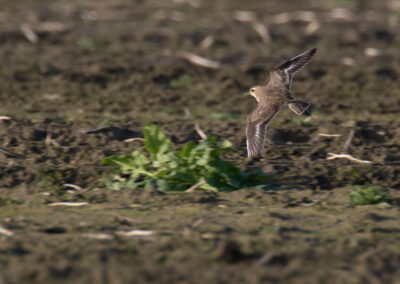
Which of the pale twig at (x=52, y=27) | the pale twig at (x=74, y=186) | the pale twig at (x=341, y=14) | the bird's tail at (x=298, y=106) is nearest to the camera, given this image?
the pale twig at (x=74, y=186)

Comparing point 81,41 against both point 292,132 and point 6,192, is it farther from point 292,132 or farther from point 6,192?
point 6,192

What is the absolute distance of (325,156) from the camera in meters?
6.65

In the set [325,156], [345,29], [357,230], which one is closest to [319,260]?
[357,230]

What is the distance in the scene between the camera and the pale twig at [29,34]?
10961 mm

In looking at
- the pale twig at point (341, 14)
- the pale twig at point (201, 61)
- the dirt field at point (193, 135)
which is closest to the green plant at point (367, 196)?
the dirt field at point (193, 135)

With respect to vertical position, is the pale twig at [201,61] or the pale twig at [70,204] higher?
the pale twig at [201,61]

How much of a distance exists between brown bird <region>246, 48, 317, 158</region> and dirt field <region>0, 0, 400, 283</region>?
24 cm

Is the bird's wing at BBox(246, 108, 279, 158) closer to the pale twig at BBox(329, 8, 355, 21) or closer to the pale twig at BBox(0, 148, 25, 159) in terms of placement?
the pale twig at BBox(0, 148, 25, 159)

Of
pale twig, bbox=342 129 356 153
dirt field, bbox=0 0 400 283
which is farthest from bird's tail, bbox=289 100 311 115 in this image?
pale twig, bbox=342 129 356 153

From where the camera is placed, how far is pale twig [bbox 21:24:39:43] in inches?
432

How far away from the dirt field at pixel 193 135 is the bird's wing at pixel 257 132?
0.21 metres

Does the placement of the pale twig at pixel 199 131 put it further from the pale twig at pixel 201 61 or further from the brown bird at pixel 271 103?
the pale twig at pixel 201 61

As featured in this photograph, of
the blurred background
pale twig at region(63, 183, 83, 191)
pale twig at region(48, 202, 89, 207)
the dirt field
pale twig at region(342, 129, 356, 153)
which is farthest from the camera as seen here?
the blurred background

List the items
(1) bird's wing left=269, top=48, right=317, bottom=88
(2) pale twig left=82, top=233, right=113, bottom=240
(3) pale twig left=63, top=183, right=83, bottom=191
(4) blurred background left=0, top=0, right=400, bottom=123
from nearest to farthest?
(2) pale twig left=82, top=233, right=113, bottom=240 < (3) pale twig left=63, top=183, right=83, bottom=191 < (1) bird's wing left=269, top=48, right=317, bottom=88 < (4) blurred background left=0, top=0, right=400, bottom=123
